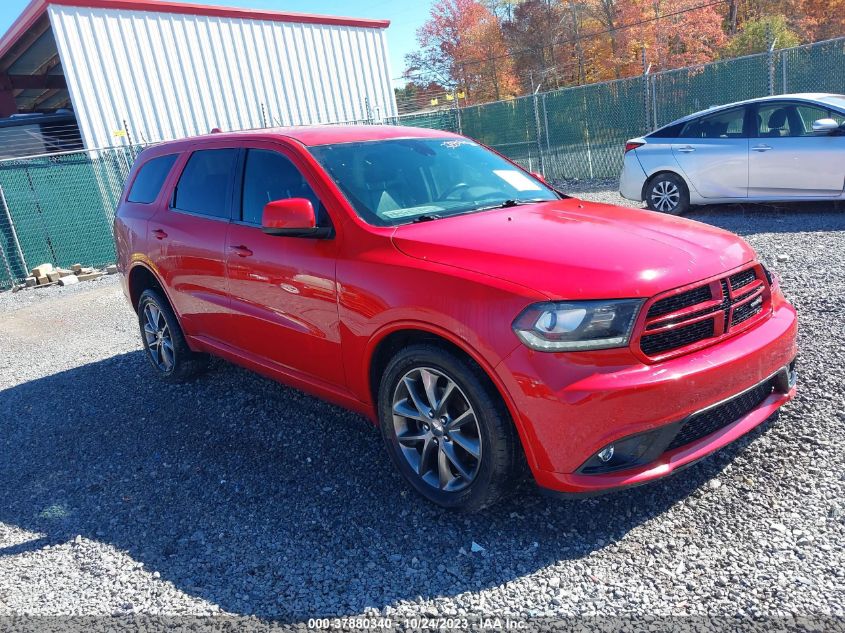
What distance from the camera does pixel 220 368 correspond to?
5.69 metres

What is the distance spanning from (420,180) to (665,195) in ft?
22.4

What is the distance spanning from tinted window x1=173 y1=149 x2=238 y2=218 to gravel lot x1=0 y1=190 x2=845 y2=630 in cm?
142

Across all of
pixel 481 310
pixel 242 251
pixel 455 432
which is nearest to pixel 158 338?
pixel 242 251

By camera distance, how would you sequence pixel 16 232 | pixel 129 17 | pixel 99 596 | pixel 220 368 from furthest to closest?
1. pixel 129 17
2. pixel 16 232
3. pixel 220 368
4. pixel 99 596

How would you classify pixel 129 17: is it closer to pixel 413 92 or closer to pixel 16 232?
pixel 16 232

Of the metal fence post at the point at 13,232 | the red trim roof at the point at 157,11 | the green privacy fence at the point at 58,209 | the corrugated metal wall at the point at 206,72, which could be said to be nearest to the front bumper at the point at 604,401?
the green privacy fence at the point at 58,209

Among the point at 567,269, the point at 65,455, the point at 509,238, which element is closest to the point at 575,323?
the point at 567,269

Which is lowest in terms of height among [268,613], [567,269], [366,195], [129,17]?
[268,613]

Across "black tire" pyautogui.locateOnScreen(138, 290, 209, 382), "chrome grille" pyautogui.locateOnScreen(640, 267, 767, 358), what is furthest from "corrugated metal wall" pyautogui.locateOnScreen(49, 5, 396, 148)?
"chrome grille" pyautogui.locateOnScreen(640, 267, 767, 358)

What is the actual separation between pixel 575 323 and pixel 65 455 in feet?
11.7

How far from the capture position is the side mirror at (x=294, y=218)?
11.3 ft

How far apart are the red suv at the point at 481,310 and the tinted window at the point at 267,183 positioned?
14mm

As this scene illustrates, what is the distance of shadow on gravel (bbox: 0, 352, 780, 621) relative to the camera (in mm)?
2840

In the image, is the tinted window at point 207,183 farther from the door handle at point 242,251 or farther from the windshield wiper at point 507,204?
the windshield wiper at point 507,204
